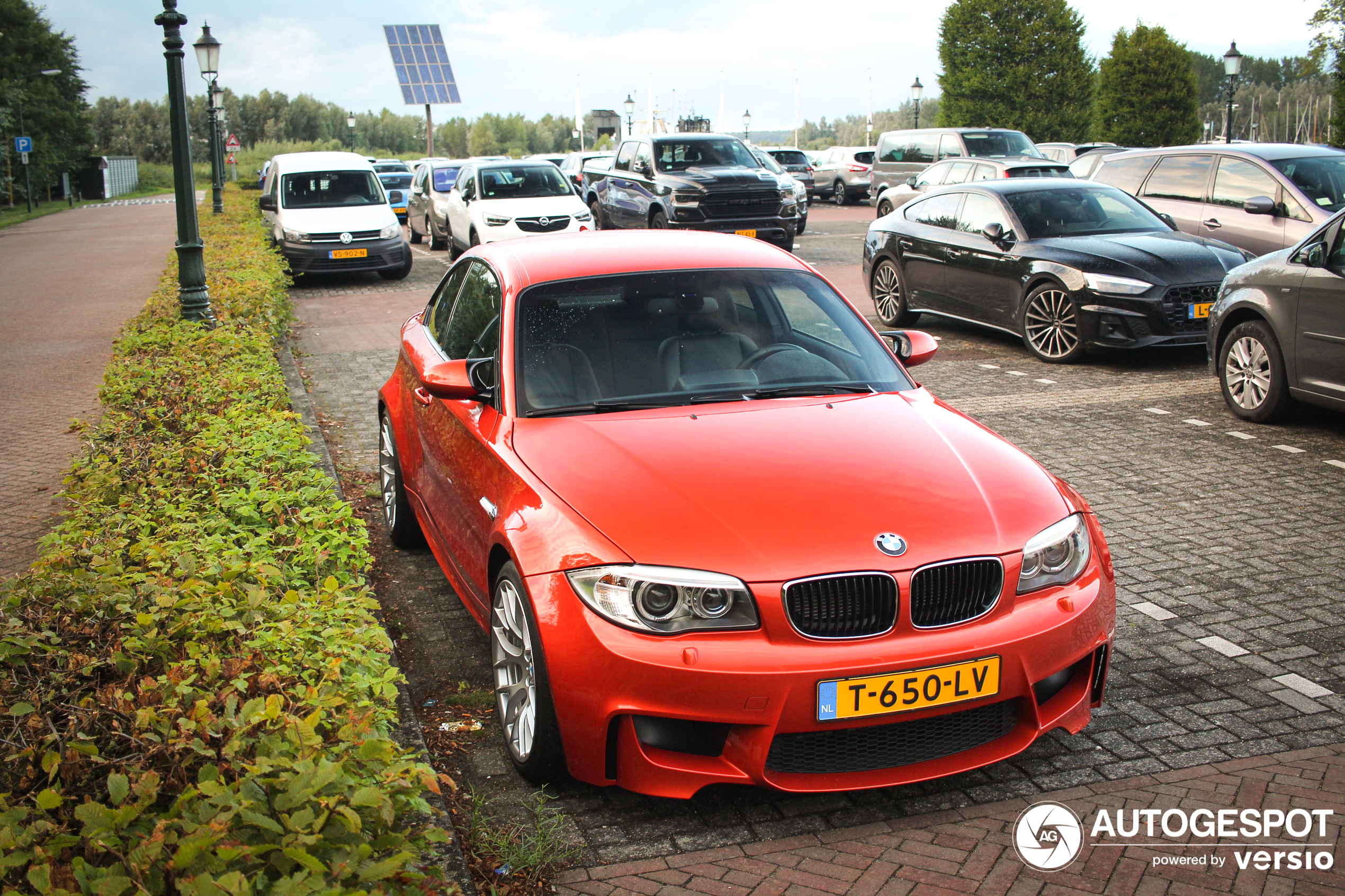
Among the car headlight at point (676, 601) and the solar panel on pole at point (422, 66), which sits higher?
the solar panel on pole at point (422, 66)

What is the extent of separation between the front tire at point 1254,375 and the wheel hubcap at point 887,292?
14.9ft

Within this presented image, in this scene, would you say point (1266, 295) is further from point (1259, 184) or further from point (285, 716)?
point (285, 716)

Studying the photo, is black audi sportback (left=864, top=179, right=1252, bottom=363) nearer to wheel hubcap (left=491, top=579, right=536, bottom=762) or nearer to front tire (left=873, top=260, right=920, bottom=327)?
front tire (left=873, top=260, right=920, bottom=327)

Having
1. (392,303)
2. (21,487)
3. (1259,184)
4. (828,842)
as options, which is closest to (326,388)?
(21,487)

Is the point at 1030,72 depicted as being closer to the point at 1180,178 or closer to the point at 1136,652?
the point at 1180,178

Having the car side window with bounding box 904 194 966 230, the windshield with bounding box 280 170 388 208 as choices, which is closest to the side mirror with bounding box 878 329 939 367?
the car side window with bounding box 904 194 966 230

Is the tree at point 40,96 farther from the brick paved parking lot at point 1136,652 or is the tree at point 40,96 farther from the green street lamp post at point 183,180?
the brick paved parking lot at point 1136,652

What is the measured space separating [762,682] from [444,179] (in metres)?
22.2

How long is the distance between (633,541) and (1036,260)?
826cm

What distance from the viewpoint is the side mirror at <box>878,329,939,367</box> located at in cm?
502

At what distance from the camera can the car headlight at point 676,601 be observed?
316 centimetres

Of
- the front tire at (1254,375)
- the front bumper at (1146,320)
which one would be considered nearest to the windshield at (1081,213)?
the front bumper at (1146,320)

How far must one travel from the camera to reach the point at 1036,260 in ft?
34.5

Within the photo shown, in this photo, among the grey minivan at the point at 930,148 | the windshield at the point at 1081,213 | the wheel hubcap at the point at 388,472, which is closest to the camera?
the wheel hubcap at the point at 388,472
